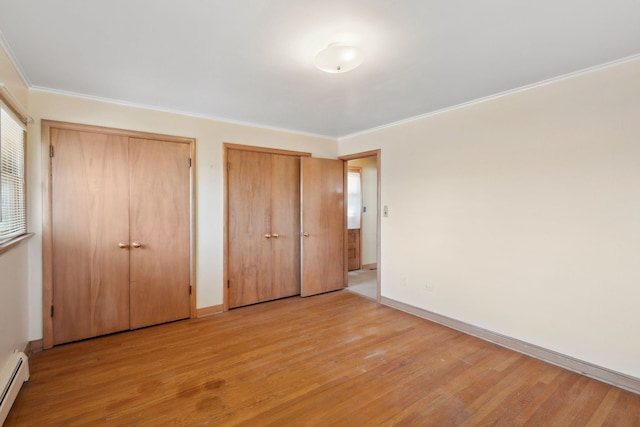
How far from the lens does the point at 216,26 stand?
5.83 ft

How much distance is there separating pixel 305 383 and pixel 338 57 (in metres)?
2.34

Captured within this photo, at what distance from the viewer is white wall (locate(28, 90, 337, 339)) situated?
2680 mm

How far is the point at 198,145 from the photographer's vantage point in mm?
3508

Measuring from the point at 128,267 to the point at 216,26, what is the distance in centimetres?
258

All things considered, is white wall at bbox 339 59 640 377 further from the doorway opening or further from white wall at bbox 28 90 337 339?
the doorway opening

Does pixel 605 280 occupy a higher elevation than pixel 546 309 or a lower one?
higher

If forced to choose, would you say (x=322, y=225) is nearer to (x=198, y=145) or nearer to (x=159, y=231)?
(x=198, y=145)

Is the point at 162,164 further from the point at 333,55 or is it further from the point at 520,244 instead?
the point at 520,244

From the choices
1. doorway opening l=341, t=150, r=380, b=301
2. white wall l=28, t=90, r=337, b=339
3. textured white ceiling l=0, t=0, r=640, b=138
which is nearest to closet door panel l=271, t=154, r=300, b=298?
white wall l=28, t=90, r=337, b=339

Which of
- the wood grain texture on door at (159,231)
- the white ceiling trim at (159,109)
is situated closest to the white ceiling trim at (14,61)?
the white ceiling trim at (159,109)

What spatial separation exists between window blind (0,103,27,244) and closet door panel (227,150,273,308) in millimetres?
1858

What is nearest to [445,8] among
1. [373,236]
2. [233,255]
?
Answer: [233,255]

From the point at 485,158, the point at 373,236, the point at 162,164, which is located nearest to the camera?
the point at 485,158

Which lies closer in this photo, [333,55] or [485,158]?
[333,55]
